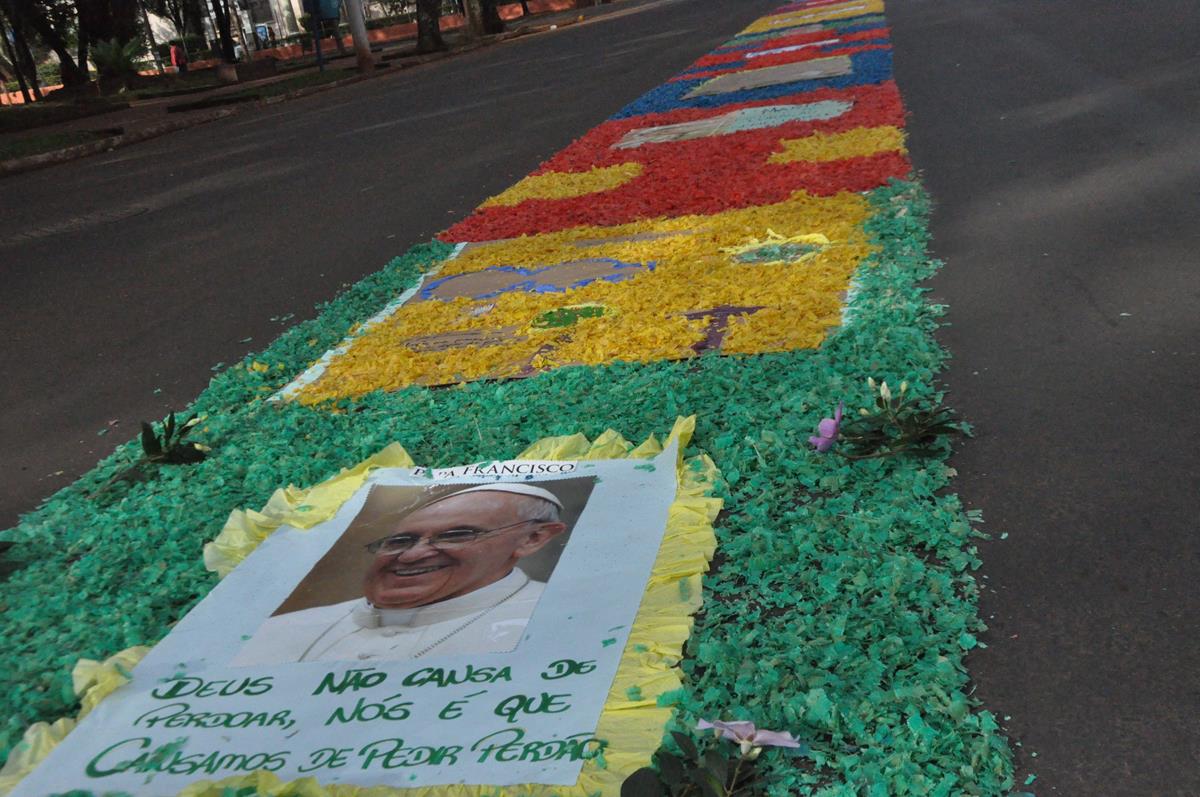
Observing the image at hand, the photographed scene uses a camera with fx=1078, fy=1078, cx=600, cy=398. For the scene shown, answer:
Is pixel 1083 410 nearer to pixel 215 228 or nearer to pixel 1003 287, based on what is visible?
pixel 1003 287

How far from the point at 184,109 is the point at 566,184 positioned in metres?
15.6

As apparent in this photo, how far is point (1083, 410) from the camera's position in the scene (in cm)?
343

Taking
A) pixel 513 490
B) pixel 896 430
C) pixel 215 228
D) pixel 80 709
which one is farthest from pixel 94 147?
pixel 896 430

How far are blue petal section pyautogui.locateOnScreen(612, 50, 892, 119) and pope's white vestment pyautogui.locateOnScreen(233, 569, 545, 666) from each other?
880 cm

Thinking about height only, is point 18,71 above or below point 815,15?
above

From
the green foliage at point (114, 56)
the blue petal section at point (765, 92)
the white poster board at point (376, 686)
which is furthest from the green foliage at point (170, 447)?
the green foliage at point (114, 56)

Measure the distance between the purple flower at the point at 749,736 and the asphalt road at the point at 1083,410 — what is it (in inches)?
17.8

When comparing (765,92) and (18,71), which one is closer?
(765,92)

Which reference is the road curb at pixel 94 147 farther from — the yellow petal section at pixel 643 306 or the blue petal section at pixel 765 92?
the yellow petal section at pixel 643 306

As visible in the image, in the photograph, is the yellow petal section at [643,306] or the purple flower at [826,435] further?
the yellow petal section at [643,306]

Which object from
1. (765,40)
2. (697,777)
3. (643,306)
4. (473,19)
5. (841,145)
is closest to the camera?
(697,777)

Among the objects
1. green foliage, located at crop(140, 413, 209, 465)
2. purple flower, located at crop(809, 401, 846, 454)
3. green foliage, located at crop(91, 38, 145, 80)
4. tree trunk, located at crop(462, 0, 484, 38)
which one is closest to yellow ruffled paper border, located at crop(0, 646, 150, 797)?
green foliage, located at crop(140, 413, 209, 465)

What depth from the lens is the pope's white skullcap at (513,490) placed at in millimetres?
3271

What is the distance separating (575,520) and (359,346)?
7.42ft
